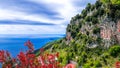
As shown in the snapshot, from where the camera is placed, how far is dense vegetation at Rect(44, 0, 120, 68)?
99.6 m

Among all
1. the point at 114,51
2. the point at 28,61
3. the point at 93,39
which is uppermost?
the point at 28,61

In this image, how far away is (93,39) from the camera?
11550cm

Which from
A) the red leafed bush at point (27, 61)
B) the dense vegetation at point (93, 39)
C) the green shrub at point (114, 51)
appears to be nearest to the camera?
the red leafed bush at point (27, 61)

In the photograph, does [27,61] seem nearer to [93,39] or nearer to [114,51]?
[114,51]

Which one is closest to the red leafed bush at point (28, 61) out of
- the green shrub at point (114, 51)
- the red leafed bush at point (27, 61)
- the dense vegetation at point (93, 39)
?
the red leafed bush at point (27, 61)

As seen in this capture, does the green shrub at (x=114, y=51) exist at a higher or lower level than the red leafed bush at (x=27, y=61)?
lower

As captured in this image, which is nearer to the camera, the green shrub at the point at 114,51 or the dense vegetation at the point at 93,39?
the green shrub at the point at 114,51

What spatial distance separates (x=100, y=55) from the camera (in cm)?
10469

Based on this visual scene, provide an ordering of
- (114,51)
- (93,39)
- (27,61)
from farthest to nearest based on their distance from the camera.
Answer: (93,39) → (114,51) → (27,61)

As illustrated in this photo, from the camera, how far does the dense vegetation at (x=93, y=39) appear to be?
9956 cm

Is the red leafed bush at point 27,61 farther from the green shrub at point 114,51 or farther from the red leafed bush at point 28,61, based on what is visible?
the green shrub at point 114,51

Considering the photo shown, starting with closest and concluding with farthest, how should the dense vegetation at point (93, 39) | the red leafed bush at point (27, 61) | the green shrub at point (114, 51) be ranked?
the red leafed bush at point (27, 61)
the green shrub at point (114, 51)
the dense vegetation at point (93, 39)

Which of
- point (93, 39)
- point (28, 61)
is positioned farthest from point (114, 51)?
point (28, 61)

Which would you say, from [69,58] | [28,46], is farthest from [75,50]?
[28,46]
